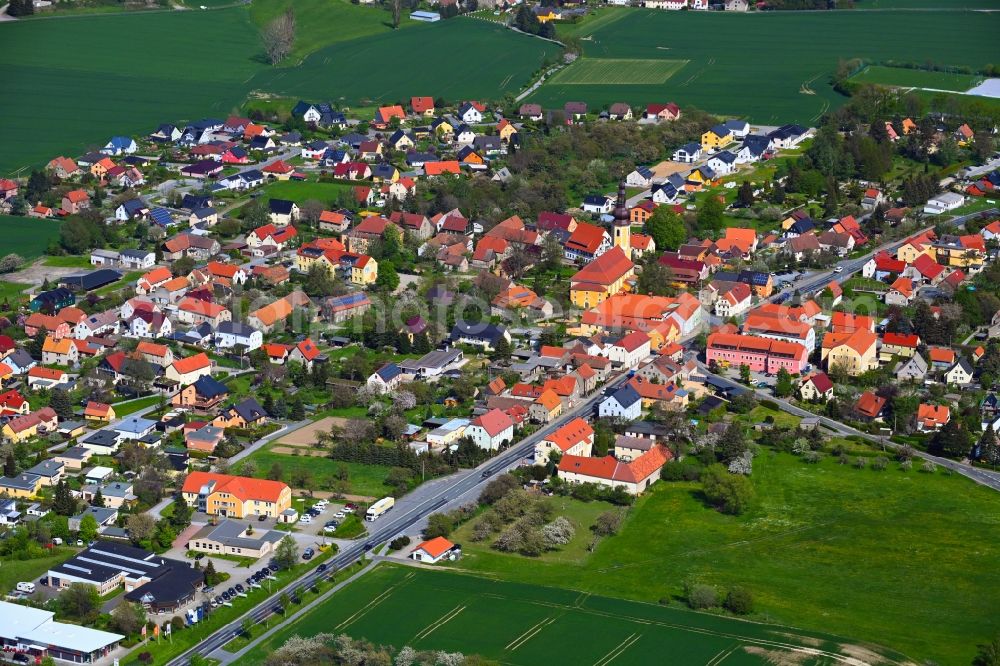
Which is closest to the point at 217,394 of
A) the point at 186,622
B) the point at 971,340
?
the point at 186,622

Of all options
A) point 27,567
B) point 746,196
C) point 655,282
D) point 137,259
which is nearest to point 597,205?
point 746,196

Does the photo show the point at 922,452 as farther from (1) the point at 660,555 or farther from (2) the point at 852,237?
(2) the point at 852,237

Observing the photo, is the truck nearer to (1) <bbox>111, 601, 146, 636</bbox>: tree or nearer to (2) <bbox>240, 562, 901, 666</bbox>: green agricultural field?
(2) <bbox>240, 562, 901, 666</bbox>: green agricultural field

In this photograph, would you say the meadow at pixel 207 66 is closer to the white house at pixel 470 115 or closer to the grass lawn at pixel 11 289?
the white house at pixel 470 115

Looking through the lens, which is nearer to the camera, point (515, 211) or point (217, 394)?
point (217, 394)

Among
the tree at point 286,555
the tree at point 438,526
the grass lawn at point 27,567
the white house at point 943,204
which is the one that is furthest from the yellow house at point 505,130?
the grass lawn at point 27,567

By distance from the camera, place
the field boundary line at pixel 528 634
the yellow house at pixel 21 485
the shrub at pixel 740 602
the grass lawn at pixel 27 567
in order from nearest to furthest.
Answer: the field boundary line at pixel 528 634 < the shrub at pixel 740 602 < the grass lawn at pixel 27 567 < the yellow house at pixel 21 485
